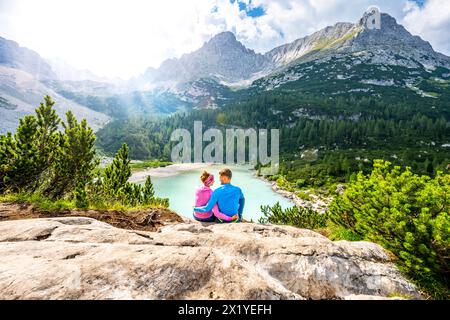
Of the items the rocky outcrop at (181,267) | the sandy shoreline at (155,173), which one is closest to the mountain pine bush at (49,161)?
the rocky outcrop at (181,267)

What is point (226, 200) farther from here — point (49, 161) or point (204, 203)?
point (49, 161)

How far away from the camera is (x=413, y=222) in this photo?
273 inches

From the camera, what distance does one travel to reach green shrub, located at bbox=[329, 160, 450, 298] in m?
5.92

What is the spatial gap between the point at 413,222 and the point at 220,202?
19.2ft

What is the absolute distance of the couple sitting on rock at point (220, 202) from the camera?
372 inches

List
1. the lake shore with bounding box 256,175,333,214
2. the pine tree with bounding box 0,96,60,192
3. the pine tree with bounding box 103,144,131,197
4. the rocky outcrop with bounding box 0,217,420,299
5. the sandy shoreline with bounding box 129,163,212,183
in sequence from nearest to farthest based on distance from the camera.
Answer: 1. the rocky outcrop with bounding box 0,217,420,299
2. the pine tree with bounding box 0,96,60,192
3. the pine tree with bounding box 103,144,131,197
4. the lake shore with bounding box 256,175,333,214
5. the sandy shoreline with bounding box 129,163,212,183

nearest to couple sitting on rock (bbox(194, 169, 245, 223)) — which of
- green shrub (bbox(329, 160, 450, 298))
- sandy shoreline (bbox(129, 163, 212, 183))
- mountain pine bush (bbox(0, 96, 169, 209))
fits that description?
green shrub (bbox(329, 160, 450, 298))

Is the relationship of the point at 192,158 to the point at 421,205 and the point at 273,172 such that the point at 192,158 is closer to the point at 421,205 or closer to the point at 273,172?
Answer: the point at 273,172

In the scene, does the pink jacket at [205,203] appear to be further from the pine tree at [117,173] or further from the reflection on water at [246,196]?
the reflection on water at [246,196]

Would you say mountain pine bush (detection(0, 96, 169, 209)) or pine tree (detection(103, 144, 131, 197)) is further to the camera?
pine tree (detection(103, 144, 131, 197))

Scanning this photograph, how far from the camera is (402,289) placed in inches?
211

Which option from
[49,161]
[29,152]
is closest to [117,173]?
[49,161]

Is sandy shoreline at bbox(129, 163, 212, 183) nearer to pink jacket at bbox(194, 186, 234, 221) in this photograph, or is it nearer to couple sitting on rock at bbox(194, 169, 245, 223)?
pink jacket at bbox(194, 186, 234, 221)
